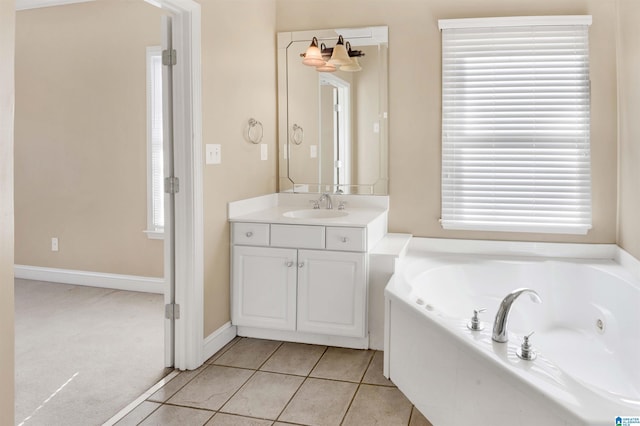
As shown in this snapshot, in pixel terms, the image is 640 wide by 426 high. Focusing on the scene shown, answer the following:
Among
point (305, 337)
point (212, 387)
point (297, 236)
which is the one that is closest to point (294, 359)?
point (305, 337)

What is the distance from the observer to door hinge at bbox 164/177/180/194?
283 cm

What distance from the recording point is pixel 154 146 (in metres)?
4.38

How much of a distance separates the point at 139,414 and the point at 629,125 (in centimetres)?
326

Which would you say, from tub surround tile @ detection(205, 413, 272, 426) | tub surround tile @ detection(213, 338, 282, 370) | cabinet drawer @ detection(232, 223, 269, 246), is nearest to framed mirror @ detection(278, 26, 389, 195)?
cabinet drawer @ detection(232, 223, 269, 246)

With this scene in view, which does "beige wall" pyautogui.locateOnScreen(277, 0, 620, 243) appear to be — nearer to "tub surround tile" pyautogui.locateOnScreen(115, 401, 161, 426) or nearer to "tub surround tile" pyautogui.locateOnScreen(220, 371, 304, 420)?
"tub surround tile" pyautogui.locateOnScreen(220, 371, 304, 420)

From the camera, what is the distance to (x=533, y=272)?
3.42m

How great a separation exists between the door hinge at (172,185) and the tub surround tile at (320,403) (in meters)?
1.24

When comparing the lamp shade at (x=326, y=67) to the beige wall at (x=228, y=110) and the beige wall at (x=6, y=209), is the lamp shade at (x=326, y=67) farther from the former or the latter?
the beige wall at (x=6, y=209)

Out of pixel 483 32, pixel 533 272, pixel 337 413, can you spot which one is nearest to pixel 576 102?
pixel 483 32

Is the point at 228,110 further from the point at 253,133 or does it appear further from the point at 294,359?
the point at 294,359

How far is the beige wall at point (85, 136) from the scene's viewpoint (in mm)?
4398

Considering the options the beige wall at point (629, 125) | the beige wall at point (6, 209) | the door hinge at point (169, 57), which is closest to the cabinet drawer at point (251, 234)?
the door hinge at point (169, 57)

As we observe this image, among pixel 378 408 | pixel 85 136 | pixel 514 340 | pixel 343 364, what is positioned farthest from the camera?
pixel 85 136

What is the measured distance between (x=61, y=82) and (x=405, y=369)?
3944 mm
